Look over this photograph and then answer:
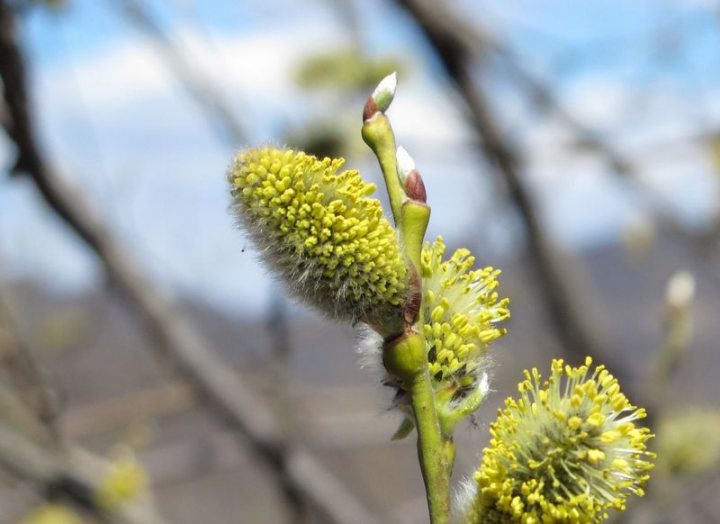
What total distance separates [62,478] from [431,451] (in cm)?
159

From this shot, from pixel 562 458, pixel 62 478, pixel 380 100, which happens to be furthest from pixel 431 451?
pixel 62 478

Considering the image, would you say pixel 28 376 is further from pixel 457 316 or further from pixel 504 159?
pixel 457 316

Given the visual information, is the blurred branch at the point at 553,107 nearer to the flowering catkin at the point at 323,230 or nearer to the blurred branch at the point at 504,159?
the blurred branch at the point at 504,159

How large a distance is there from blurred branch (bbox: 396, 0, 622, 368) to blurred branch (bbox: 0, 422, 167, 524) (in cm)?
118

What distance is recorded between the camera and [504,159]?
7.69ft

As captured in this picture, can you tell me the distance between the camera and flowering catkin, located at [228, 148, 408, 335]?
607 mm

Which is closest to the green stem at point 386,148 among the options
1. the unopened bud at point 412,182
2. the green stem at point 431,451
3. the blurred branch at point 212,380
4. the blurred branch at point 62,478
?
the unopened bud at point 412,182

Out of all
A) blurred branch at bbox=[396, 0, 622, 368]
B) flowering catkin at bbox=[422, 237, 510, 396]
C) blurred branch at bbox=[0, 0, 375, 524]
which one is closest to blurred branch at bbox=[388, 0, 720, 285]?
blurred branch at bbox=[396, 0, 622, 368]

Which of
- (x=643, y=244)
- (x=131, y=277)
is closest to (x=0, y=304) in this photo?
(x=131, y=277)

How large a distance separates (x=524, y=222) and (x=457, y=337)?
187cm

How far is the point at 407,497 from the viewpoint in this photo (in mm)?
5211

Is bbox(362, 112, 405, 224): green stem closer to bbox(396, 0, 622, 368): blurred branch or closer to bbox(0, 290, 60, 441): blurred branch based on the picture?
bbox(0, 290, 60, 441): blurred branch

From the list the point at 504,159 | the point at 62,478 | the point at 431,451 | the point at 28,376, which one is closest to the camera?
the point at 431,451

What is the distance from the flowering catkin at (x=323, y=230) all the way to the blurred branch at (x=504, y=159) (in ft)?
5.40
